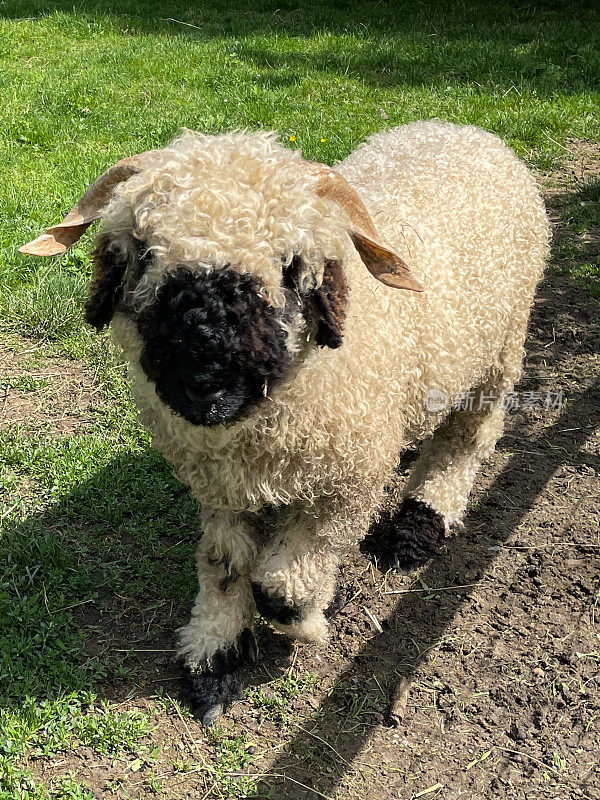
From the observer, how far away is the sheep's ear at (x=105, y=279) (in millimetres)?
2309

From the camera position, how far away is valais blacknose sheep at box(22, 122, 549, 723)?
2.12 metres

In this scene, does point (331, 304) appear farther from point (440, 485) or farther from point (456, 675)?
point (440, 485)

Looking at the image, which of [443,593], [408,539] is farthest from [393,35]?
[443,593]

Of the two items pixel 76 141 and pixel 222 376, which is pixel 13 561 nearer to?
pixel 222 376

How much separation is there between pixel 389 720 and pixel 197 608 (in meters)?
0.80

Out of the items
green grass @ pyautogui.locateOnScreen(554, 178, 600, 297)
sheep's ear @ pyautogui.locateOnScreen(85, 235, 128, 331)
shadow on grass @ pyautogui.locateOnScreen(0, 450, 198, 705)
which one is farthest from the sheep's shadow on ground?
sheep's ear @ pyautogui.locateOnScreen(85, 235, 128, 331)

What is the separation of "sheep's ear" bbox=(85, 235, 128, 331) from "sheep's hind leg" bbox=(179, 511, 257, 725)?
0.89 meters

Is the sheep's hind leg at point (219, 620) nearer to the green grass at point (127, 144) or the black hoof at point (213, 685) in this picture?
the black hoof at point (213, 685)

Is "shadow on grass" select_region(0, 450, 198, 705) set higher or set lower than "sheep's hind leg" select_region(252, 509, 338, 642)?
lower

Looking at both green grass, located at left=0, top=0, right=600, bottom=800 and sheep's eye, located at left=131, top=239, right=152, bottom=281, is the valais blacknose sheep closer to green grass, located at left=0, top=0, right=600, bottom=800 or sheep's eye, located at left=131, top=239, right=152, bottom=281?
sheep's eye, located at left=131, top=239, right=152, bottom=281

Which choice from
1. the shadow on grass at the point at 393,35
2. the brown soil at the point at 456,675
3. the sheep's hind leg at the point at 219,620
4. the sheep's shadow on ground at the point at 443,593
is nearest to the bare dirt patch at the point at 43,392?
the brown soil at the point at 456,675

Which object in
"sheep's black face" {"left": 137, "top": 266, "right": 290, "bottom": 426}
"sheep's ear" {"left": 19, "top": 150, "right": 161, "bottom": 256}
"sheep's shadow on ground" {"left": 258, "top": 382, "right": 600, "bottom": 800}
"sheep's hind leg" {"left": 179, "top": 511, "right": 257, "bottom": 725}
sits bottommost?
"sheep's shadow on ground" {"left": 258, "top": 382, "right": 600, "bottom": 800}

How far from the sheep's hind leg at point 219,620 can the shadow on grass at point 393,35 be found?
611 cm

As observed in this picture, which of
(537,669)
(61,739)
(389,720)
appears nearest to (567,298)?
(537,669)
